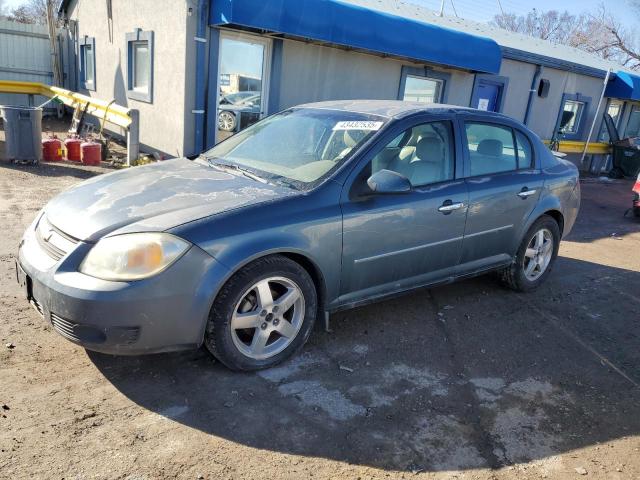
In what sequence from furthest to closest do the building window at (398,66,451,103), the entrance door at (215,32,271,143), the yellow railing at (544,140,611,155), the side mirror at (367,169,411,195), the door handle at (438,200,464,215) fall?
the yellow railing at (544,140,611,155) → the building window at (398,66,451,103) → the entrance door at (215,32,271,143) → the door handle at (438,200,464,215) → the side mirror at (367,169,411,195)

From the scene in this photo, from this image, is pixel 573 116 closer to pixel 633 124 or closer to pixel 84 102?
pixel 633 124

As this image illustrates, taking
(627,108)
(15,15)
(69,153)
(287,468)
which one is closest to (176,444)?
(287,468)

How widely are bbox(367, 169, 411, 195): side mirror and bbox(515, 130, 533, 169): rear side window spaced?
187 cm

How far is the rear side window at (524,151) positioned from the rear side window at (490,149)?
8 centimetres

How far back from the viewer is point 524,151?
→ 4.92 meters

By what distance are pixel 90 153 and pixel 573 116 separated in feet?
46.8

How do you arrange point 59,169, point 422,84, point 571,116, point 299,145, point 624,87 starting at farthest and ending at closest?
1. point 571,116
2. point 624,87
3. point 422,84
4. point 59,169
5. point 299,145

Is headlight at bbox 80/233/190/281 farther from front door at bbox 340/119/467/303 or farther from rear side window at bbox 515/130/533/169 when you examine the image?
rear side window at bbox 515/130/533/169

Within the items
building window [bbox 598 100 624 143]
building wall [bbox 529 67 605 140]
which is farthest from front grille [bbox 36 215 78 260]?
building window [bbox 598 100 624 143]

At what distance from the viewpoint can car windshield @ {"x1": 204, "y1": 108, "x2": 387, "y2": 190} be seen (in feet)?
12.0

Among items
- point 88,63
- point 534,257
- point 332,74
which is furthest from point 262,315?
point 88,63

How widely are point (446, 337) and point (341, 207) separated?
141 centimetres

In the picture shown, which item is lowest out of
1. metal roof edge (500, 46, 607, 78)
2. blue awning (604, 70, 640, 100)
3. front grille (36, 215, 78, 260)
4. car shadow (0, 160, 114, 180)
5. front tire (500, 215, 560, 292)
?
car shadow (0, 160, 114, 180)

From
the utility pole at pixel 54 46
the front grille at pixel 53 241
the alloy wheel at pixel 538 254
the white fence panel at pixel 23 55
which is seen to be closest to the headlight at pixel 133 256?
the front grille at pixel 53 241
